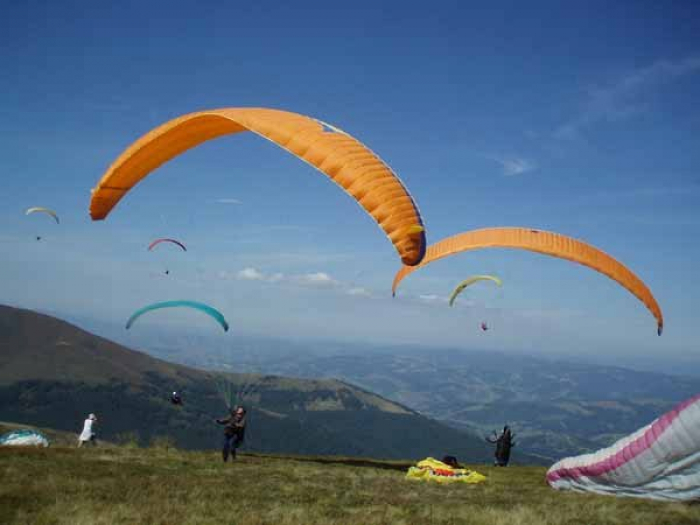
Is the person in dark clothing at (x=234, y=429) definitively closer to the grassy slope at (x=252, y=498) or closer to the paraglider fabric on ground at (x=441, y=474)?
the grassy slope at (x=252, y=498)

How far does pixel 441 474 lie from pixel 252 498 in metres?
7.88

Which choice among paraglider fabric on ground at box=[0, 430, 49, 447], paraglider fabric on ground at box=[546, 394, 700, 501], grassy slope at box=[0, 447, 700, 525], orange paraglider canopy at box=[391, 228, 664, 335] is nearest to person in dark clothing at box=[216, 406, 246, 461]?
grassy slope at box=[0, 447, 700, 525]

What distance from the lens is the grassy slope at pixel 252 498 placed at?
1075 centimetres

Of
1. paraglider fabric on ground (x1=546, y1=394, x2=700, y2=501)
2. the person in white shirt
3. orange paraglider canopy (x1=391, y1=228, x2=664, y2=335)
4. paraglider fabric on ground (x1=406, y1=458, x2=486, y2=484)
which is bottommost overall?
the person in white shirt

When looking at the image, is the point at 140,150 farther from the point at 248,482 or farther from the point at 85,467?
the point at 248,482

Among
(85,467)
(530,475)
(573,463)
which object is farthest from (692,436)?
(85,467)


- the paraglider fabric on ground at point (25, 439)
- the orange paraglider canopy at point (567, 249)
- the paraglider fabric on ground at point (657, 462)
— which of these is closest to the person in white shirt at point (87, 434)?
the paraglider fabric on ground at point (25, 439)

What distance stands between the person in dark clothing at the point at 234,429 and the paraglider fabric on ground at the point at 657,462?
1152 cm

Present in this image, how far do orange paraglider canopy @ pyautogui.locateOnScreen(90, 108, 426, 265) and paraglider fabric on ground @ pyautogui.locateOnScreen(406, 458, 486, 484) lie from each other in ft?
29.7

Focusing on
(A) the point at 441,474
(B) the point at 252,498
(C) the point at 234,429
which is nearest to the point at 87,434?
(C) the point at 234,429

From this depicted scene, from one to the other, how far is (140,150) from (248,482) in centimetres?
1109

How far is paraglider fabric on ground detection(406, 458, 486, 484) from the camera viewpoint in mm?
18219

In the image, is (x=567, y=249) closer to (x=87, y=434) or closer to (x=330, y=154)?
(x=330, y=154)

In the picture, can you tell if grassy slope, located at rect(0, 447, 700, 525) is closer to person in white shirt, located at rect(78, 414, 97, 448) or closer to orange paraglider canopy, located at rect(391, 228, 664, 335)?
person in white shirt, located at rect(78, 414, 97, 448)
